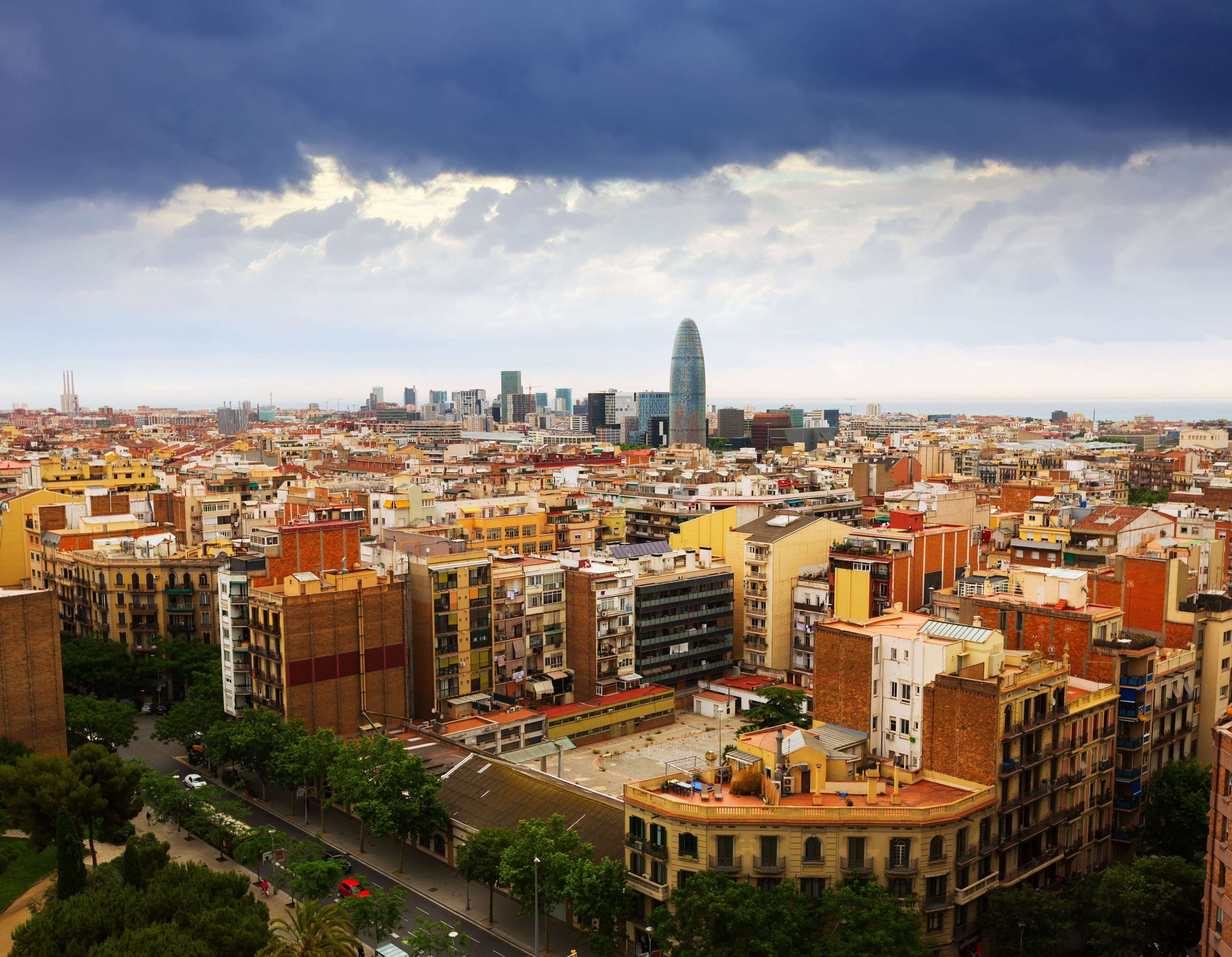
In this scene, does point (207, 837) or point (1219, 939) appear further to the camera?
point (207, 837)

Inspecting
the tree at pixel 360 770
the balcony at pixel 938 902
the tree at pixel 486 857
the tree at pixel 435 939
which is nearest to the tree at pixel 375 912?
the tree at pixel 435 939

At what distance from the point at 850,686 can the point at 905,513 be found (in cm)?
4011

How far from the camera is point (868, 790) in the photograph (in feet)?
148

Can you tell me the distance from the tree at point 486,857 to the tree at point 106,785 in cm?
1864

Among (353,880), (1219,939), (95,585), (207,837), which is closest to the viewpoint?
(1219,939)

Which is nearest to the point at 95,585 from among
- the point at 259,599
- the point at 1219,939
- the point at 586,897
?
the point at 259,599

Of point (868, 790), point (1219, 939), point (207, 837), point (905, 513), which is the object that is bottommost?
point (207, 837)

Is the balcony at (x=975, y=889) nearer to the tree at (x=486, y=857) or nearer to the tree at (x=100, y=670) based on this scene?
the tree at (x=486, y=857)

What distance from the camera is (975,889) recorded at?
150ft

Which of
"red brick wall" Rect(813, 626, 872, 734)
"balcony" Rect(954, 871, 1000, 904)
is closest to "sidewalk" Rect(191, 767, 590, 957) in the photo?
"red brick wall" Rect(813, 626, 872, 734)

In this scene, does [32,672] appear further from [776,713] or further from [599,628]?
[776,713]

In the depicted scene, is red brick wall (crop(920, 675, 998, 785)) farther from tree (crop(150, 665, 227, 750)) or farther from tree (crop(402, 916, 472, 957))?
tree (crop(150, 665, 227, 750))

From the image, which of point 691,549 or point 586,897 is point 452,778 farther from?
point 691,549

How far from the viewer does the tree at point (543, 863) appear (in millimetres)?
47281
